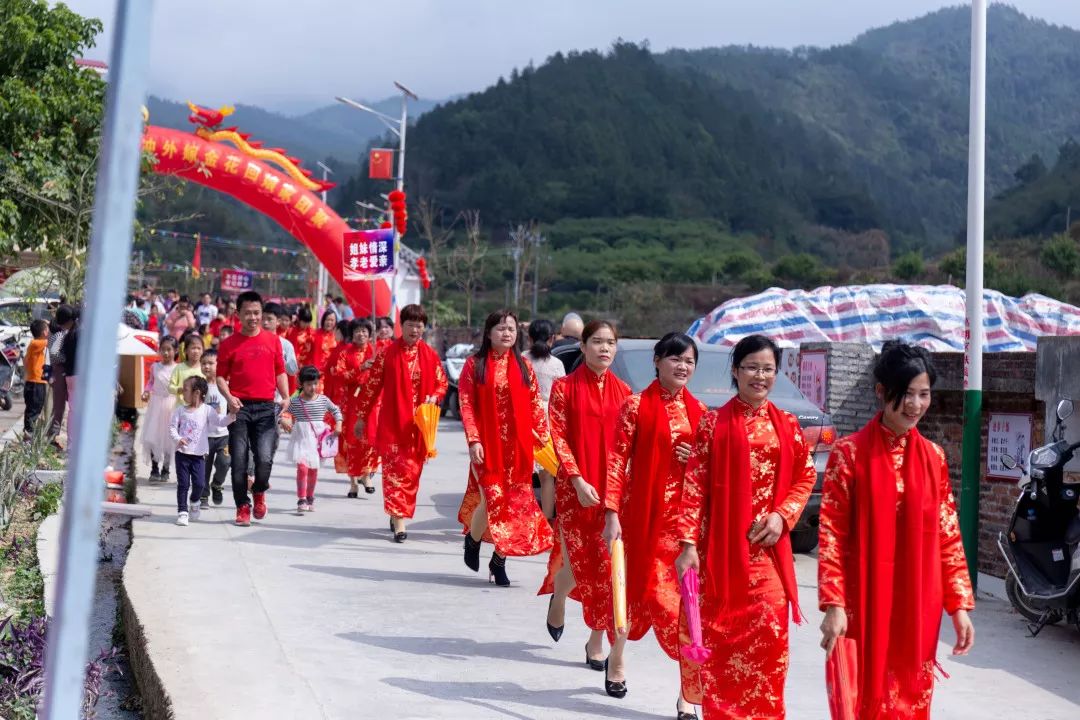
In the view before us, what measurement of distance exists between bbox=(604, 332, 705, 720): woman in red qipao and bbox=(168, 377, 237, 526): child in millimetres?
4793

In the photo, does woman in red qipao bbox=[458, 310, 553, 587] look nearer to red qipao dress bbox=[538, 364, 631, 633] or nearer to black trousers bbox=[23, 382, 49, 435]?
red qipao dress bbox=[538, 364, 631, 633]

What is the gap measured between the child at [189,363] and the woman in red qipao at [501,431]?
3.84 meters

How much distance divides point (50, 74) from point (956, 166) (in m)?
179

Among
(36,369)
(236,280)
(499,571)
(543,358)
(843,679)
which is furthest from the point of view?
(236,280)

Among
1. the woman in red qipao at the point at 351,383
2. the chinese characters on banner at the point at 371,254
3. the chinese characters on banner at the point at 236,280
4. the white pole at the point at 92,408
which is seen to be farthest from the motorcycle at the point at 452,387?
the chinese characters on banner at the point at 236,280

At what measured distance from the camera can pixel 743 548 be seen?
4.93 m

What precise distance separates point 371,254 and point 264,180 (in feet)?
14.0

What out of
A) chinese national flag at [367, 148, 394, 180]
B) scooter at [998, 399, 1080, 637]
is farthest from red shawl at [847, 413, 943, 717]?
chinese national flag at [367, 148, 394, 180]

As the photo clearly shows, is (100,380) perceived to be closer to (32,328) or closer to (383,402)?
(383,402)

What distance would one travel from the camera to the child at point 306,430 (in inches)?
440

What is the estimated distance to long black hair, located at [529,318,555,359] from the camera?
10047 mm

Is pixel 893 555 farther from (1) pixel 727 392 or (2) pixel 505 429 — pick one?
(1) pixel 727 392

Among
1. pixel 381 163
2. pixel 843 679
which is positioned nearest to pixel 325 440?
pixel 843 679

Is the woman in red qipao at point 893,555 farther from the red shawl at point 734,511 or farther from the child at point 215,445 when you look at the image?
the child at point 215,445
